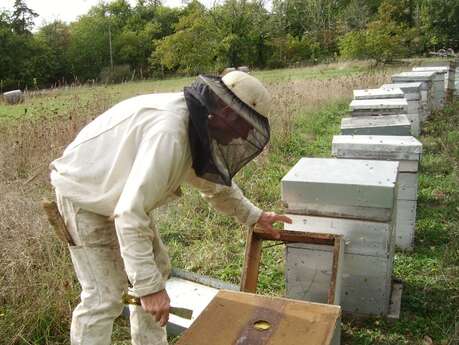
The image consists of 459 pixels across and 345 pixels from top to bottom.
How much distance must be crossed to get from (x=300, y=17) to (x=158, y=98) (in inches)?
2077

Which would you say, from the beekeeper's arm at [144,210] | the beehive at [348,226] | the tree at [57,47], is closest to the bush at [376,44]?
the tree at [57,47]

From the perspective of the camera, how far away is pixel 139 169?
191 cm

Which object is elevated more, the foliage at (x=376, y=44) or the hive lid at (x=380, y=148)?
the foliage at (x=376, y=44)

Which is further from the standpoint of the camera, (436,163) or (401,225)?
(436,163)

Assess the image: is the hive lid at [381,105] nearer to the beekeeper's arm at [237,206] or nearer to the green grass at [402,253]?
the green grass at [402,253]

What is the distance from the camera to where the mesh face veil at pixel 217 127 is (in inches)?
79.7

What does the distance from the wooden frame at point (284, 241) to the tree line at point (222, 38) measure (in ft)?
77.1

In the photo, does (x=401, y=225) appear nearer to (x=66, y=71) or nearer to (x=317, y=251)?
(x=317, y=251)

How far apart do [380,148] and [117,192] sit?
2589 mm

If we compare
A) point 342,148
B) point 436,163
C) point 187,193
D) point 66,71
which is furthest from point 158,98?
point 66,71

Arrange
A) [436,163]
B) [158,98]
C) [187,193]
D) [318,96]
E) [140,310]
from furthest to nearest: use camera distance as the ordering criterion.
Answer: [318,96] < [436,163] < [187,193] < [140,310] < [158,98]

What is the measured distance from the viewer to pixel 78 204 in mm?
2223

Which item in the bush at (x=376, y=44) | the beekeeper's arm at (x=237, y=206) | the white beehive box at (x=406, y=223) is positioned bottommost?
the white beehive box at (x=406, y=223)

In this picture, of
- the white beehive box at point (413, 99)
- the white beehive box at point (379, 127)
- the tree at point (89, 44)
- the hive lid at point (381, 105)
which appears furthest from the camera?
the tree at point (89, 44)
